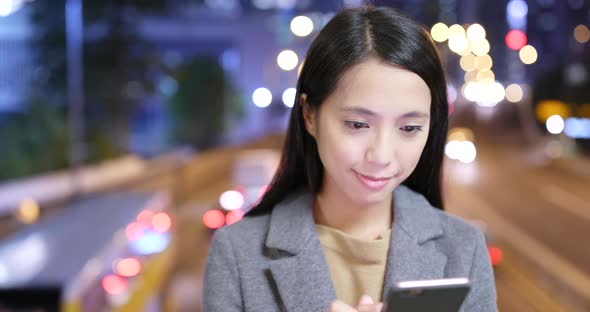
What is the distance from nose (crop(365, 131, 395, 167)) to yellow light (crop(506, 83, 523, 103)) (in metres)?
32.8

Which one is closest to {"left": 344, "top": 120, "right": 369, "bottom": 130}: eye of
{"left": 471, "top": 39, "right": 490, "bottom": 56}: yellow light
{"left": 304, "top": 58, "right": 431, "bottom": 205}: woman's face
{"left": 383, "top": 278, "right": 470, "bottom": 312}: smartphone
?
{"left": 304, "top": 58, "right": 431, "bottom": 205}: woman's face

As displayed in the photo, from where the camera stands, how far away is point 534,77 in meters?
23.0

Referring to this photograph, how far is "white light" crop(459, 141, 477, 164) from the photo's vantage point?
32188mm

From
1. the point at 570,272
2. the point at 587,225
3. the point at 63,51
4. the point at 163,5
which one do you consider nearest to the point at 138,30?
the point at 163,5

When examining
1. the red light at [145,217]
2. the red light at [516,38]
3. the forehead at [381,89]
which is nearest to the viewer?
the forehead at [381,89]

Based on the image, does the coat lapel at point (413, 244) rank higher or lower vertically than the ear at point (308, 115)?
lower

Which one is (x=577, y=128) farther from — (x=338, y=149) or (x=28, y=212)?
(x=338, y=149)

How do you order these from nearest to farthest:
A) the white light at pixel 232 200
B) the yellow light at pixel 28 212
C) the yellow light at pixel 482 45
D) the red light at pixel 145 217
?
the red light at pixel 145 217 < the yellow light at pixel 482 45 < the yellow light at pixel 28 212 < the white light at pixel 232 200

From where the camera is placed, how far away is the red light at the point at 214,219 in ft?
48.2

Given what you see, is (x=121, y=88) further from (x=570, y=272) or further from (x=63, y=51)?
(x=570, y=272)

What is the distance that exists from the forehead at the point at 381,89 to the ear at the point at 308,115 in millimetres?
129

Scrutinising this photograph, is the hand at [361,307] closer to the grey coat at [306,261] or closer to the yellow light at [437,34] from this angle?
the grey coat at [306,261]

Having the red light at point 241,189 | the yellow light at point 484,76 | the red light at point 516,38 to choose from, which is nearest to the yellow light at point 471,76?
the yellow light at point 484,76

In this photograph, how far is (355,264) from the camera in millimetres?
1987
